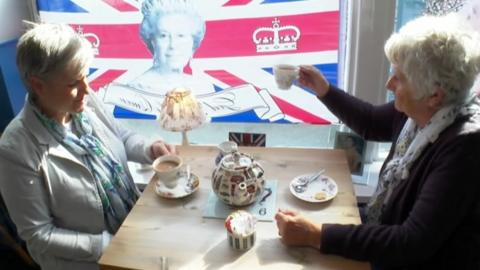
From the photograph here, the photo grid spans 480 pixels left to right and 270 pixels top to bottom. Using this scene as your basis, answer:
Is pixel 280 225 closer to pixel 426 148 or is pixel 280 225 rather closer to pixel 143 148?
pixel 426 148

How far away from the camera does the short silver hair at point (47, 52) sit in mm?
1247

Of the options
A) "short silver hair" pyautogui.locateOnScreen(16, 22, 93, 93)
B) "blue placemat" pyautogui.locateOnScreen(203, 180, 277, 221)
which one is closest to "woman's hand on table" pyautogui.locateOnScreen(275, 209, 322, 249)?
"blue placemat" pyautogui.locateOnScreen(203, 180, 277, 221)

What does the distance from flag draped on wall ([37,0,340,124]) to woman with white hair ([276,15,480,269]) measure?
2.07ft

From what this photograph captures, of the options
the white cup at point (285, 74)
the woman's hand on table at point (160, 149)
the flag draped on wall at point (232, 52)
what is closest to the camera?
the white cup at point (285, 74)

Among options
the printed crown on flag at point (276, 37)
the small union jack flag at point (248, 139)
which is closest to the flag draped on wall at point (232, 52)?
the printed crown on flag at point (276, 37)

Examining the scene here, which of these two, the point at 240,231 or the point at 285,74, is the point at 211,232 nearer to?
the point at 240,231

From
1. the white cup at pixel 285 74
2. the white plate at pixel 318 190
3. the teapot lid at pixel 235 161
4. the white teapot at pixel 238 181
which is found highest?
the white cup at pixel 285 74

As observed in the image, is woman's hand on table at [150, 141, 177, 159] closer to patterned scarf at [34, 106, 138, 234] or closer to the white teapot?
patterned scarf at [34, 106, 138, 234]

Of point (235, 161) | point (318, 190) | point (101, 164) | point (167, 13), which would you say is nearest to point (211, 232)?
point (235, 161)

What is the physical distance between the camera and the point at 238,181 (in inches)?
50.1

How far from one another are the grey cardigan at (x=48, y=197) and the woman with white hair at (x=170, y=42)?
0.73 metres

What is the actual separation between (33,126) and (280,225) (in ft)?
2.66

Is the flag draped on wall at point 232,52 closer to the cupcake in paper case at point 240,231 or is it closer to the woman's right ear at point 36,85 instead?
the woman's right ear at point 36,85

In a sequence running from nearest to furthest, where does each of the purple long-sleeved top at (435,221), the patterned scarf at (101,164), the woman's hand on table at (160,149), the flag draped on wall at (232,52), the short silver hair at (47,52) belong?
the purple long-sleeved top at (435,221) < the short silver hair at (47,52) < the patterned scarf at (101,164) < the woman's hand on table at (160,149) < the flag draped on wall at (232,52)
